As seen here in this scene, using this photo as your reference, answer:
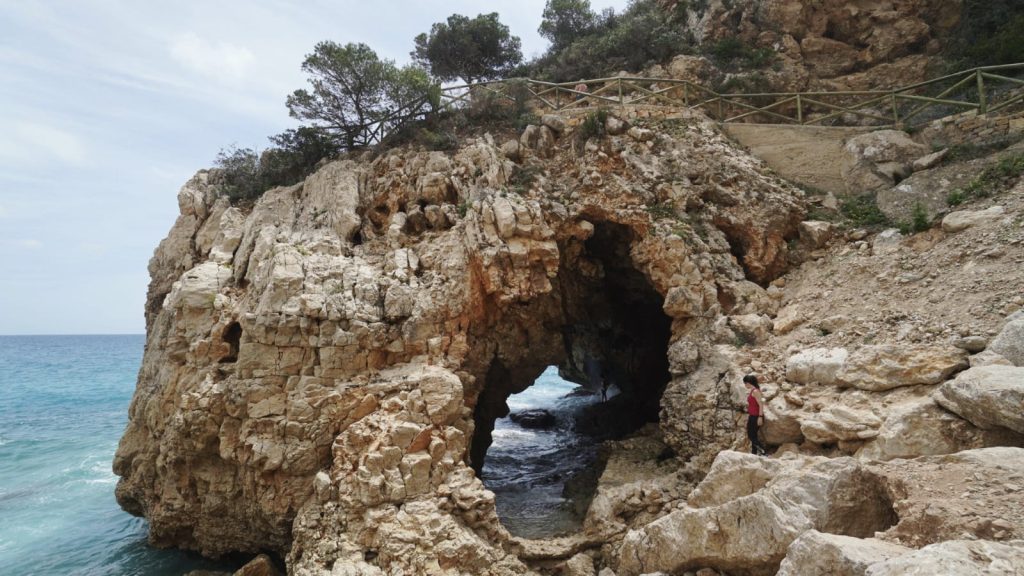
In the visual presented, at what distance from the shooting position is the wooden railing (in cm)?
1429

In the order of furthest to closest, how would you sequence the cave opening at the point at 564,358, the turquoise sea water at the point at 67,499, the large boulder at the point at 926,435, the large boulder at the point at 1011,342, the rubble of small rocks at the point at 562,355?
the cave opening at the point at 564,358 → the turquoise sea water at the point at 67,499 → the large boulder at the point at 1011,342 → the rubble of small rocks at the point at 562,355 → the large boulder at the point at 926,435

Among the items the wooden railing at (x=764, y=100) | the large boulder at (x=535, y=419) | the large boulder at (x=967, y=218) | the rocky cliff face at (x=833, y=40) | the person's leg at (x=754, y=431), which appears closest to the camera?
the person's leg at (x=754, y=431)

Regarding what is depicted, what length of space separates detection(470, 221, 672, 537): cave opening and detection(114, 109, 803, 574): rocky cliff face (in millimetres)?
130

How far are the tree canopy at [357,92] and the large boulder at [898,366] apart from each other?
1312cm

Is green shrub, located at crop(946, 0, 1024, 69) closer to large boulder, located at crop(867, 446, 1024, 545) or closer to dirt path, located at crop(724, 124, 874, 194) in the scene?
dirt path, located at crop(724, 124, 874, 194)

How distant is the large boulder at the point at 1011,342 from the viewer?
6.19 metres

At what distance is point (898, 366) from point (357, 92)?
607 inches

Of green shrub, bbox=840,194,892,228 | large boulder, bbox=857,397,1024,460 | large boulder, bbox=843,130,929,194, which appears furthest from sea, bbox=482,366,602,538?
large boulder, bbox=843,130,929,194

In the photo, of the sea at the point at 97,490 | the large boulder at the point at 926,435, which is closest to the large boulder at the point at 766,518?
the large boulder at the point at 926,435

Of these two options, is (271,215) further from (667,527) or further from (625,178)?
(667,527)

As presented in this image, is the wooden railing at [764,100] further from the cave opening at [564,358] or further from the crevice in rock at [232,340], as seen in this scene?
the crevice in rock at [232,340]

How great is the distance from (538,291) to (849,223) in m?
7.91

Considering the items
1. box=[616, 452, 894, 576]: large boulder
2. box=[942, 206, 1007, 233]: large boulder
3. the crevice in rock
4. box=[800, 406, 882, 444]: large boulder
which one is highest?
box=[942, 206, 1007, 233]: large boulder

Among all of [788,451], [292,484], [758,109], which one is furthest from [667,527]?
[758,109]
